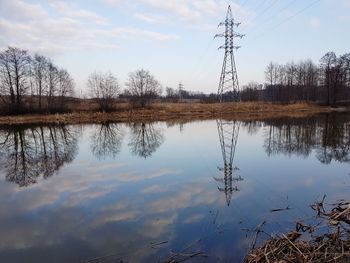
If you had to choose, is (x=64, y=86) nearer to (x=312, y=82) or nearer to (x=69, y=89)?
(x=69, y=89)

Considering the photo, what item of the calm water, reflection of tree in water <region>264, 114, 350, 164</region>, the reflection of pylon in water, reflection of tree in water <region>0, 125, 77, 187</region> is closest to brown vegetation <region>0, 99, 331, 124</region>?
reflection of tree in water <region>0, 125, 77, 187</region>

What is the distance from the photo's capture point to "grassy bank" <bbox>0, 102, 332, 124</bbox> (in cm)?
4513

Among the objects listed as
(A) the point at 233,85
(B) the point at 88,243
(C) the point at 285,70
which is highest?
(C) the point at 285,70

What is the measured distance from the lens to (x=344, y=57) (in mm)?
64812

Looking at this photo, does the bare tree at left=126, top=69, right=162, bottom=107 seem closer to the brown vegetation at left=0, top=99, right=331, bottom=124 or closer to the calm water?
the brown vegetation at left=0, top=99, right=331, bottom=124

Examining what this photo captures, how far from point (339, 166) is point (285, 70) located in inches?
3009

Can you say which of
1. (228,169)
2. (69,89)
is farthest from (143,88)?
(228,169)

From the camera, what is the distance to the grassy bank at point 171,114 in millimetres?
45134

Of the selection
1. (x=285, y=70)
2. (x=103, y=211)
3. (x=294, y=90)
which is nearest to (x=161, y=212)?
(x=103, y=211)

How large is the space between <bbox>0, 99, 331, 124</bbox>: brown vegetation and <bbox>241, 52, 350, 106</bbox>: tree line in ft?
45.6

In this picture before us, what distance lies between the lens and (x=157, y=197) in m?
9.54

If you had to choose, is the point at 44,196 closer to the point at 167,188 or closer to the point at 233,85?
the point at 167,188

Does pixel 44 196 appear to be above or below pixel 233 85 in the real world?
below

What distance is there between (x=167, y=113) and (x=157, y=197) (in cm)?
4014
